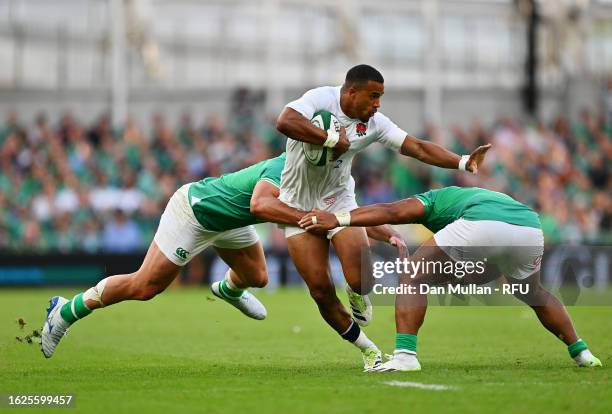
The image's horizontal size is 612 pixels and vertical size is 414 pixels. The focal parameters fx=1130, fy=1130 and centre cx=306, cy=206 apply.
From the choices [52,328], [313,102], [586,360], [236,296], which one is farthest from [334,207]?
[52,328]

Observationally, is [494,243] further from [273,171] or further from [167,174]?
[167,174]

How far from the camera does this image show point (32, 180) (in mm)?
26906

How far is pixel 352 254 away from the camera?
38.0ft

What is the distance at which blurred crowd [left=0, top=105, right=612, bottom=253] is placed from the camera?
86.7ft

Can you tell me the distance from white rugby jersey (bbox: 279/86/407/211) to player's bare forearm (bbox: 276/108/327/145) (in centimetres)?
35

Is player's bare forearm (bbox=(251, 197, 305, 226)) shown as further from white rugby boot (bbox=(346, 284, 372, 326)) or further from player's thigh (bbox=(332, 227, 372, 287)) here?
white rugby boot (bbox=(346, 284, 372, 326))

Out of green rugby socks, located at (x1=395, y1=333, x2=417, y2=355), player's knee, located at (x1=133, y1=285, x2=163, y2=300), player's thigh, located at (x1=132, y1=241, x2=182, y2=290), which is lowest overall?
green rugby socks, located at (x1=395, y1=333, x2=417, y2=355)

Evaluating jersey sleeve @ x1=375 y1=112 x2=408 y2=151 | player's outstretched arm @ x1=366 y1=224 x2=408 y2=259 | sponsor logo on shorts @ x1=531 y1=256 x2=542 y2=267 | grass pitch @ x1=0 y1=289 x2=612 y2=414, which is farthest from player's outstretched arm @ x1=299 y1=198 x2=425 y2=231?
grass pitch @ x1=0 y1=289 x2=612 y2=414

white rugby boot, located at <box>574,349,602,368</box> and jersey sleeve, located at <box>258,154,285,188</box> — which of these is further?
jersey sleeve, located at <box>258,154,285,188</box>

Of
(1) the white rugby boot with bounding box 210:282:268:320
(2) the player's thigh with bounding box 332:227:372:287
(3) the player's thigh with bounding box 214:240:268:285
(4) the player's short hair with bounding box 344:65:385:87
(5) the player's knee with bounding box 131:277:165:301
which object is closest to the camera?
(4) the player's short hair with bounding box 344:65:385:87

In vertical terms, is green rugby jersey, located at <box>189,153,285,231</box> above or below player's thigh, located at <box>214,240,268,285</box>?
above

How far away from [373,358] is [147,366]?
254 centimetres

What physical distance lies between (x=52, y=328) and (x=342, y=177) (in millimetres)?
3570

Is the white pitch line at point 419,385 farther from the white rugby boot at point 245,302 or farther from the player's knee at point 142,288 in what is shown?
the white rugby boot at point 245,302
